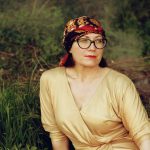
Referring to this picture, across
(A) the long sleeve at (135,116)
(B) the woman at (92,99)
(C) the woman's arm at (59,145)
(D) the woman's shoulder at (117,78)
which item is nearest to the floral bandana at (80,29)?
(B) the woman at (92,99)

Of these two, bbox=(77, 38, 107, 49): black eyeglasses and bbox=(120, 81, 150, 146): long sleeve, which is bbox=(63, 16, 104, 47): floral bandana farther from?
bbox=(120, 81, 150, 146): long sleeve

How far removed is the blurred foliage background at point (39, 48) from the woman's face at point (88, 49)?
913 millimetres

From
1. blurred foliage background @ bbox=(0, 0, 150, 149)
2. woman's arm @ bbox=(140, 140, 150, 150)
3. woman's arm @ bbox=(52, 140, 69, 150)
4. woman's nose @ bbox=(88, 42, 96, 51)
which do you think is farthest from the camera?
blurred foliage background @ bbox=(0, 0, 150, 149)

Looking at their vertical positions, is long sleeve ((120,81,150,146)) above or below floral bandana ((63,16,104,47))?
below

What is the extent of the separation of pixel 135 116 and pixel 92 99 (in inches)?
15.0

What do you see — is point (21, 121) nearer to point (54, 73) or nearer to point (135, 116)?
point (54, 73)

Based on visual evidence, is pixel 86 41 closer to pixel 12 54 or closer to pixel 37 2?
pixel 12 54

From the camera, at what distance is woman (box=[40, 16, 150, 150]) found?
4379mm

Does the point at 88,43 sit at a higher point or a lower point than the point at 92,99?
higher

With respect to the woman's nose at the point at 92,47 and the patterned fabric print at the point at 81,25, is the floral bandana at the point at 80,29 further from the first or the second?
the woman's nose at the point at 92,47

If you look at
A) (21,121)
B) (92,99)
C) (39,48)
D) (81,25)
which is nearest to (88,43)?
(81,25)

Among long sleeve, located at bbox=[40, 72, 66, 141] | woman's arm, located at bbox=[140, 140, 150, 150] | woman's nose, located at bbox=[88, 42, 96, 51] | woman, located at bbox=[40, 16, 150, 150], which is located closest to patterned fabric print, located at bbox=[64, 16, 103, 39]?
woman, located at bbox=[40, 16, 150, 150]

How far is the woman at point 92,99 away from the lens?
14.4ft

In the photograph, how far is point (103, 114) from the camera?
4.42 m
